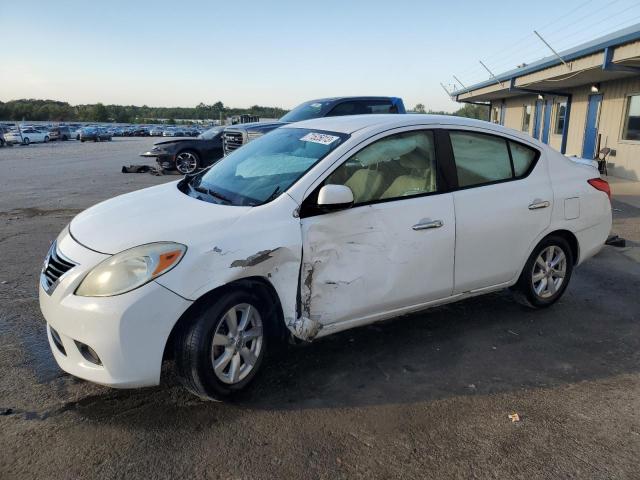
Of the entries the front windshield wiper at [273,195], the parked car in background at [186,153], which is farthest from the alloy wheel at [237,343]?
the parked car in background at [186,153]

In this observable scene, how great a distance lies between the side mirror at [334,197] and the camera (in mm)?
3133

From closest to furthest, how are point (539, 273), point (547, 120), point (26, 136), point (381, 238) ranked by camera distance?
point (381, 238) < point (539, 273) < point (547, 120) < point (26, 136)

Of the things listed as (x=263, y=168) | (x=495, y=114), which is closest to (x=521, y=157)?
(x=263, y=168)

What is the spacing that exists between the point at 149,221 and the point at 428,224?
6.14 feet

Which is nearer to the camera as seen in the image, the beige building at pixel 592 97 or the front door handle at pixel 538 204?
the front door handle at pixel 538 204

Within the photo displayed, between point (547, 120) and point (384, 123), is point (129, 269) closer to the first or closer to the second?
point (384, 123)

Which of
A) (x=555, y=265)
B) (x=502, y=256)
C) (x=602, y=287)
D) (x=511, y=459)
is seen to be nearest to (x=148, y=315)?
(x=511, y=459)

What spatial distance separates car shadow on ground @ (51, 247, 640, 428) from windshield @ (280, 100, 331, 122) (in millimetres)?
6883

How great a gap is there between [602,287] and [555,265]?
115cm

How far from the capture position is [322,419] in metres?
2.95

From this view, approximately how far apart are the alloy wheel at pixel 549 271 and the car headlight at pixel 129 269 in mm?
3134

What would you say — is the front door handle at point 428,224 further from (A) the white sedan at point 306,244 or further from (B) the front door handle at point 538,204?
(B) the front door handle at point 538,204

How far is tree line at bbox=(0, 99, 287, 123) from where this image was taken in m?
109

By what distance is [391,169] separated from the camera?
364cm
